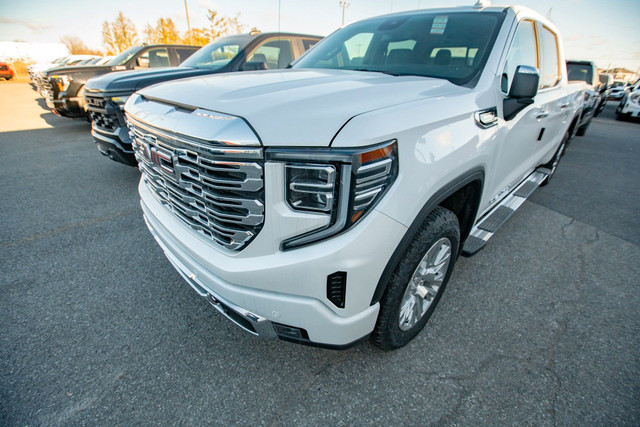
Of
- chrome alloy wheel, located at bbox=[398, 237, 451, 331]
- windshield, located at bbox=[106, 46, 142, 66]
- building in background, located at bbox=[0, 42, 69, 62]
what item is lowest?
building in background, located at bbox=[0, 42, 69, 62]

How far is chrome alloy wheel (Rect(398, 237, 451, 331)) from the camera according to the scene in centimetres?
175

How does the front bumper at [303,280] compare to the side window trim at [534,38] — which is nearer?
the front bumper at [303,280]

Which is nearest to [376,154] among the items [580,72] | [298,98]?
[298,98]

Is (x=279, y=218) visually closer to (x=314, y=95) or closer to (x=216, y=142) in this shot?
(x=216, y=142)

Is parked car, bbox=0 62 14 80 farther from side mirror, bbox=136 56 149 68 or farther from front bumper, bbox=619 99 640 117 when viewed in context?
front bumper, bbox=619 99 640 117

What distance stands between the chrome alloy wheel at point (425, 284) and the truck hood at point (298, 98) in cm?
83

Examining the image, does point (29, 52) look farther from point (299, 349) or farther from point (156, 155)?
point (299, 349)

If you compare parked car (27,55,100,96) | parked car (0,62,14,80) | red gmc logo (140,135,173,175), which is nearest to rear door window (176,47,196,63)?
parked car (27,55,100,96)

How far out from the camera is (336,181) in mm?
1186

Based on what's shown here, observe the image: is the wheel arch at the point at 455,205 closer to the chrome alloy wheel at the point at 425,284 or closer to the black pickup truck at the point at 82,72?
the chrome alloy wheel at the point at 425,284

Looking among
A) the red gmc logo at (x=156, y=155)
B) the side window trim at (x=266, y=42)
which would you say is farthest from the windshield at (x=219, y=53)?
the red gmc logo at (x=156, y=155)

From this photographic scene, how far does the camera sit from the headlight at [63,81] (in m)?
6.88

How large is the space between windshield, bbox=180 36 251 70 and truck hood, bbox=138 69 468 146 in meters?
3.62

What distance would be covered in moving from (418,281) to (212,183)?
1.23m
